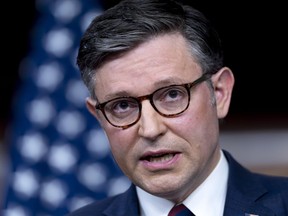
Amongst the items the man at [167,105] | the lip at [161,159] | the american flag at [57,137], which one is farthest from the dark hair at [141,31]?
the american flag at [57,137]

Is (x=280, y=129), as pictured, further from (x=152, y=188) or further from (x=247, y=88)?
(x=152, y=188)

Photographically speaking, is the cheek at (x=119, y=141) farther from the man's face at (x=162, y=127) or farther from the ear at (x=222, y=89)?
the ear at (x=222, y=89)

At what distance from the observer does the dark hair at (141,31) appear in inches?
75.9

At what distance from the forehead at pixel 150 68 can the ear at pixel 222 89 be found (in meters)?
0.10

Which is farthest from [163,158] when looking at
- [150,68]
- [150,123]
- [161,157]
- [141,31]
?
[141,31]

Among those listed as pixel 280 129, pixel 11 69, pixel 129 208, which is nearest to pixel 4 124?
pixel 11 69

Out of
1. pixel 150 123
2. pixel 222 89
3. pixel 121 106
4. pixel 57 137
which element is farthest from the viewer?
pixel 57 137

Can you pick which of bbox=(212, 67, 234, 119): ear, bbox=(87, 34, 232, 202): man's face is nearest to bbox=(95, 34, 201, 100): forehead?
bbox=(87, 34, 232, 202): man's face

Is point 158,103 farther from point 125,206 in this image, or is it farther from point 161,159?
point 125,206

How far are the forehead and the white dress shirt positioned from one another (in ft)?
1.01

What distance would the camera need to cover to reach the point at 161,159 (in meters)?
1.88

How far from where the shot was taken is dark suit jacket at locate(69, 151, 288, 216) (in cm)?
196

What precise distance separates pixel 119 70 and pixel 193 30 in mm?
257

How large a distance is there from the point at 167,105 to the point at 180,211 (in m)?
0.32
